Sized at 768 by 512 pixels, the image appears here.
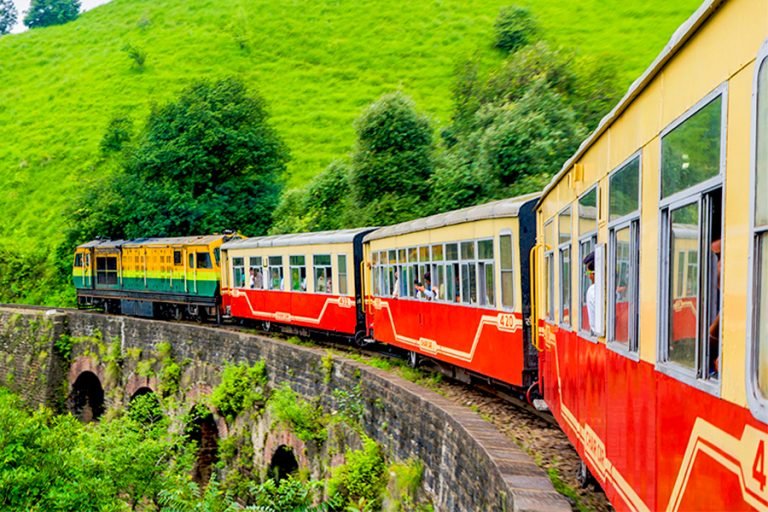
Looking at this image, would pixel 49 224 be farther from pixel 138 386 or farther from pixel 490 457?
pixel 490 457

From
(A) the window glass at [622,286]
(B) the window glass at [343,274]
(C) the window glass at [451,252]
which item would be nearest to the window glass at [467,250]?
(C) the window glass at [451,252]

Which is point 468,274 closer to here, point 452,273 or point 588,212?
point 452,273

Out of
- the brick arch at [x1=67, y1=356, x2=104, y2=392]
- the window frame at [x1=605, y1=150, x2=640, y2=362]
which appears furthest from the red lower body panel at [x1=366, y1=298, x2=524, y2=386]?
the brick arch at [x1=67, y1=356, x2=104, y2=392]

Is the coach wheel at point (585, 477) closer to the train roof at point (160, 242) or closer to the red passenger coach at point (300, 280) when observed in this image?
the red passenger coach at point (300, 280)

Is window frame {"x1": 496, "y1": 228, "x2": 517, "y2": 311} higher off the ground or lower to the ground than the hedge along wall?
higher

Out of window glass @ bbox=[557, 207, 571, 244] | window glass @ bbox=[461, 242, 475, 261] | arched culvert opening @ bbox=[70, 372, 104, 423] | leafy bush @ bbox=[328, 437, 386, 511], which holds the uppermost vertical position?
window glass @ bbox=[557, 207, 571, 244]

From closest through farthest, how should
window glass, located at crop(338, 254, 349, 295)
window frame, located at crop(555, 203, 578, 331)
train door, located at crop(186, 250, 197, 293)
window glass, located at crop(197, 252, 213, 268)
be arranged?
window frame, located at crop(555, 203, 578, 331) < window glass, located at crop(338, 254, 349, 295) < window glass, located at crop(197, 252, 213, 268) < train door, located at crop(186, 250, 197, 293)

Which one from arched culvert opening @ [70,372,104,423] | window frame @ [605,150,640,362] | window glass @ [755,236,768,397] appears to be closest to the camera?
window glass @ [755,236,768,397]

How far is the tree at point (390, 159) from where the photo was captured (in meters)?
22.9

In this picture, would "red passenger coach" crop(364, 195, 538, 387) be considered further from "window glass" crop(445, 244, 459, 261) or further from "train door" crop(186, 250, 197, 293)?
"train door" crop(186, 250, 197, 293)

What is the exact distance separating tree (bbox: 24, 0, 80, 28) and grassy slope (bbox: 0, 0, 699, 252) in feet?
34.4

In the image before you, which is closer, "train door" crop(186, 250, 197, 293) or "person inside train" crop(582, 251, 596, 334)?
"person inside train" crop(582, 251, 596, 334)

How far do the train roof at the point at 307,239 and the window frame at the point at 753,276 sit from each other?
13925 millimetres

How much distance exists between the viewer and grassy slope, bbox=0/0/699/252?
46312 millimetres
